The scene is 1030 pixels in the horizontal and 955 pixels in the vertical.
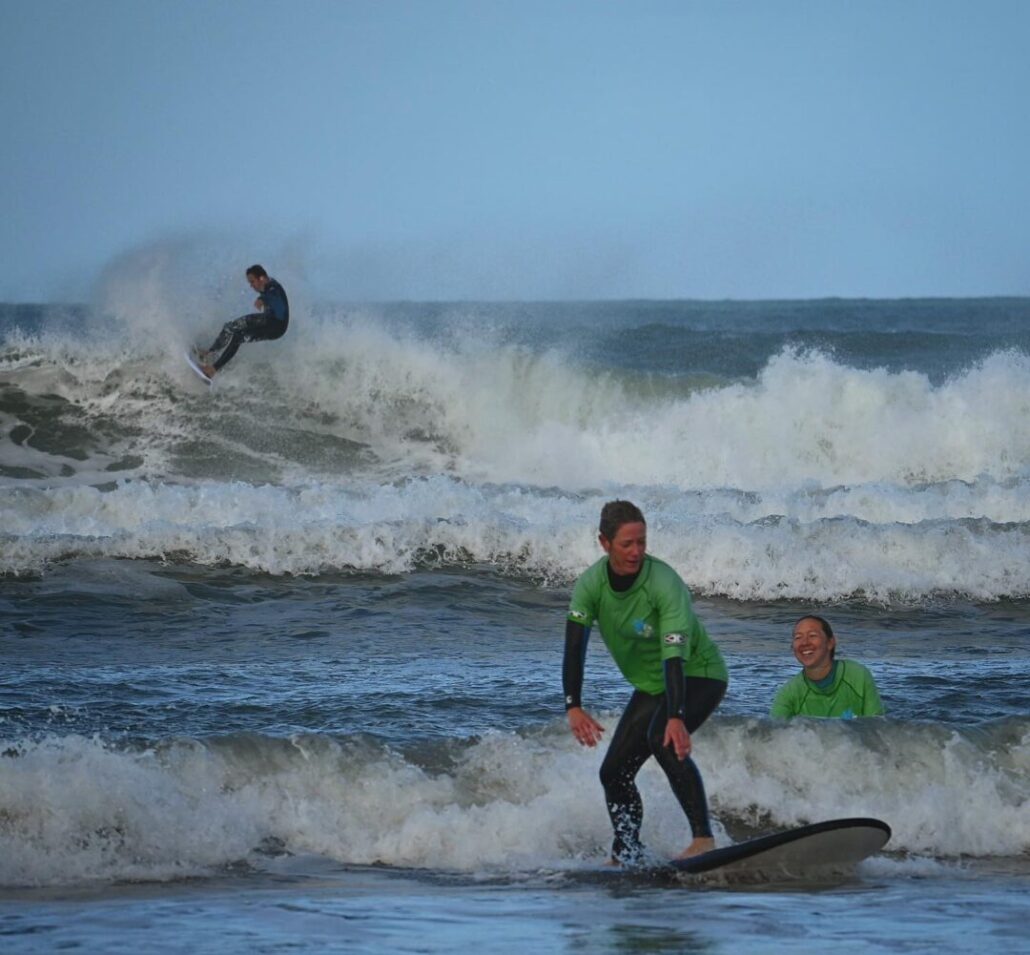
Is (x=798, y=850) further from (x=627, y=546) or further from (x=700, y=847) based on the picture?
(x=627, y=546)

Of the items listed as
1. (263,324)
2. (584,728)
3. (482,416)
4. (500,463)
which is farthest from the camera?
(482,416)

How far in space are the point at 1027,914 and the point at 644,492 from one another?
1399 cm

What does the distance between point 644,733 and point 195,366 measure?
17.8 metres

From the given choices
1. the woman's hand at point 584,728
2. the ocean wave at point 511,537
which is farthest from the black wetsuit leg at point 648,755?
the ocean wave at point 511,537

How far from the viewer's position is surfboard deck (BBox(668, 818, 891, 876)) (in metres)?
7.00

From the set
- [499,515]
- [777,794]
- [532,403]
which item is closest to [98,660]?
[777,794]

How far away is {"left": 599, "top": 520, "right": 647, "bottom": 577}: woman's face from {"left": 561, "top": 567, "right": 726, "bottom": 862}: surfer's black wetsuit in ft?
0.24

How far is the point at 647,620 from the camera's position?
6883 millimetres

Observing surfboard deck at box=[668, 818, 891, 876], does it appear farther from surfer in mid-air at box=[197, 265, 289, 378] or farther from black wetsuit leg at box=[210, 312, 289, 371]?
black wetsuit leg at box=[210, 312, 289, 371]

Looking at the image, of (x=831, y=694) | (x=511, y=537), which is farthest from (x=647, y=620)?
(x=511, y=537)

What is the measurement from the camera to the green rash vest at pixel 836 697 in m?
9.01

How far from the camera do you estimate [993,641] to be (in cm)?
1345

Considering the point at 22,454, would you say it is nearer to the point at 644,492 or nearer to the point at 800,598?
the point at 644,492

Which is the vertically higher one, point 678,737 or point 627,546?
point 627,546
